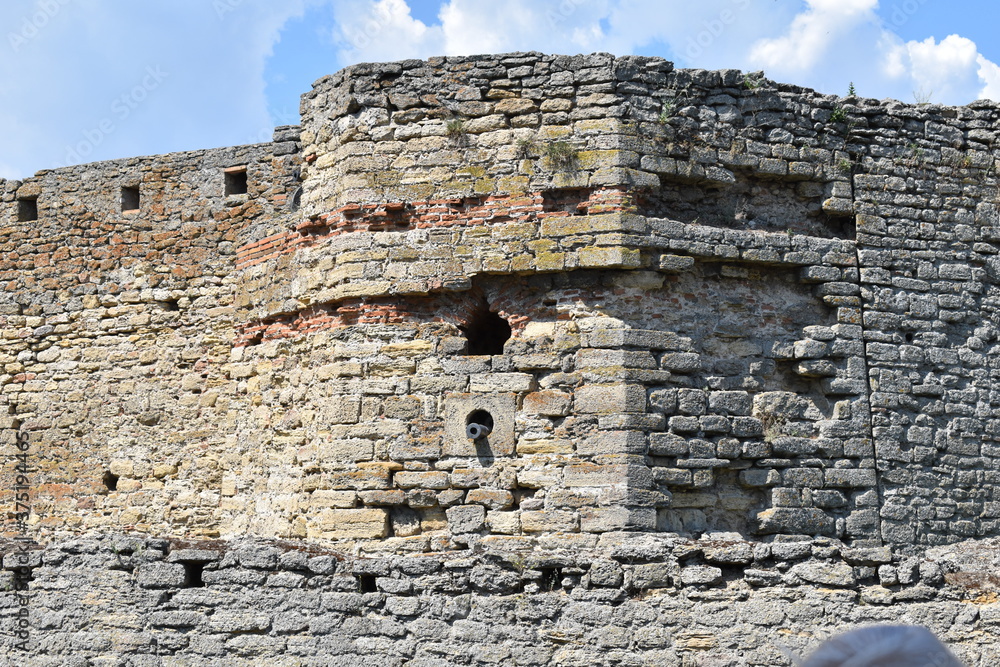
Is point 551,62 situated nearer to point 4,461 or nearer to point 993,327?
point 993,327

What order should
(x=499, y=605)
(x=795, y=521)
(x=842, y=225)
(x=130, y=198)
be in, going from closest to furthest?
(x=499, y=605) < (x=795, y=521) < (x=842, y=225) < (x=130, y=198)

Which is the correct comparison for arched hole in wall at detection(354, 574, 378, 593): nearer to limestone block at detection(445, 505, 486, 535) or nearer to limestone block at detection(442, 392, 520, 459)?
limestone block at detection(445, 505, 486, 535)

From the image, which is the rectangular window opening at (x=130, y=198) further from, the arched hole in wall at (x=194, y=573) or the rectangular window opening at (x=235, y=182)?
the arched hole in wall at (x=194, y=573)

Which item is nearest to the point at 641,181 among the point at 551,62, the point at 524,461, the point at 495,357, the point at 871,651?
the point at 551,62

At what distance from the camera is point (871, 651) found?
1.89 meters

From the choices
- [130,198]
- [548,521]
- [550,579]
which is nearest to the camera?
[550,579]

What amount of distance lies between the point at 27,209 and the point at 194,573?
274 inches

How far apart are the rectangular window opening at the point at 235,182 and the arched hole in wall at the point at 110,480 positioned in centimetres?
328

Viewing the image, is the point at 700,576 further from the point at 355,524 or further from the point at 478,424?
the point at 355,524

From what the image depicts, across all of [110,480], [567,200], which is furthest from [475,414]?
[110,480]

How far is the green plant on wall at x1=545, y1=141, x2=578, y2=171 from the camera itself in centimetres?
909

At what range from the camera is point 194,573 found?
7.66 m

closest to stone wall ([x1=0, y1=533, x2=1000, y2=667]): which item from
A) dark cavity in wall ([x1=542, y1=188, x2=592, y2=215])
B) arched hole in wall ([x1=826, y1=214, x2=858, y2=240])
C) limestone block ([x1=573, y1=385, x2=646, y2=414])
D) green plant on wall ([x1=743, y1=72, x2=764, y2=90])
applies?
limestone block ([x1=573, y1=385, x2=646, y2=414])

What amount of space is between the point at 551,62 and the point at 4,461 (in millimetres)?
7721
